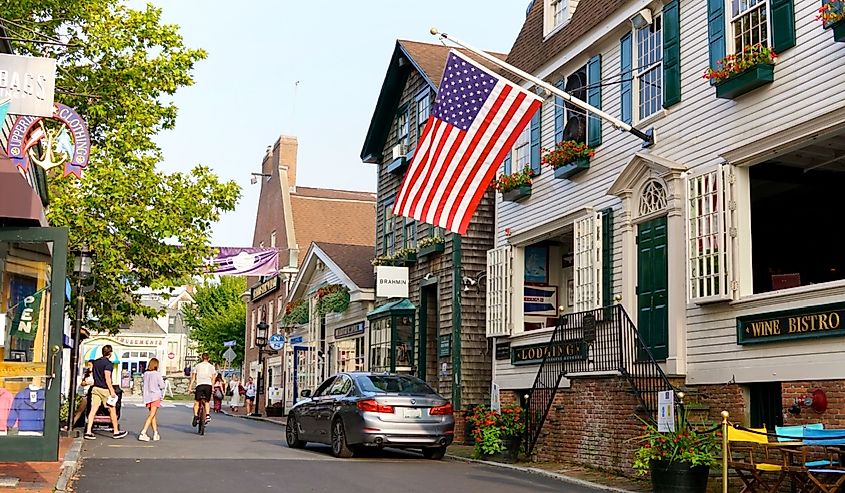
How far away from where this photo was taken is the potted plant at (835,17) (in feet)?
37.7

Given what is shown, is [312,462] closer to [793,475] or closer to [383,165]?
[793,475]

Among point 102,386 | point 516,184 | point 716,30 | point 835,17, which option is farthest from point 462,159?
point 102,386

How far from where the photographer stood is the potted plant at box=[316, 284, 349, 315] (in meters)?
31.2

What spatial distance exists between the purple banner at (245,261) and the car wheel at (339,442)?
16.7 metres

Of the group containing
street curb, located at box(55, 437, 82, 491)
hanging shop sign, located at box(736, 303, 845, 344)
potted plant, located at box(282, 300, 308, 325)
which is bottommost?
street curb, located at box(55, 437, 82, 491)

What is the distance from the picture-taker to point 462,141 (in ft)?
51.3

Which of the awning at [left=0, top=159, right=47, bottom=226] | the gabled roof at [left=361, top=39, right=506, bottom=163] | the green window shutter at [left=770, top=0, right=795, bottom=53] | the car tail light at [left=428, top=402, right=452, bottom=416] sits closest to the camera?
the awning at [left=0, top=159, right=47, bottom=226]

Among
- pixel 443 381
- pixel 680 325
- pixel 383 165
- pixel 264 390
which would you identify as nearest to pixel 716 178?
pixel 680 325

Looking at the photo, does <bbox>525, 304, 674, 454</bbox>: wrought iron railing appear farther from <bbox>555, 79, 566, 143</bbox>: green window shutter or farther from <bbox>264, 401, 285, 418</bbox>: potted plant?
<bbox>264, 401, 285, 418</bbox>: potted plant

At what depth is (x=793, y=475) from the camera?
402 inches

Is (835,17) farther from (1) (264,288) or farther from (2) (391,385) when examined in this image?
(1) (264,288)

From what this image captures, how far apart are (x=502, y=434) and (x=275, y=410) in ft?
72.6

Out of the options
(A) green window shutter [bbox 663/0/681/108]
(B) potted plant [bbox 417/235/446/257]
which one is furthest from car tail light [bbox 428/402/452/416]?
(B) potted plant [bbox 417/235/446/257]

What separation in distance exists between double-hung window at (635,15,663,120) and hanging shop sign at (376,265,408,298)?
10.4 m
